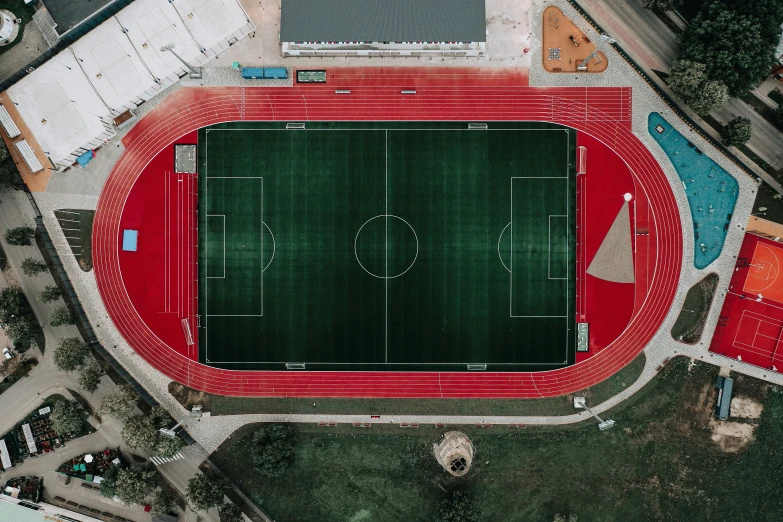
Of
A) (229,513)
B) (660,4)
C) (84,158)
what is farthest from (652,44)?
(229,513)

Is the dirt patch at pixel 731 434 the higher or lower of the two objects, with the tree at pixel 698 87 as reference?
lower

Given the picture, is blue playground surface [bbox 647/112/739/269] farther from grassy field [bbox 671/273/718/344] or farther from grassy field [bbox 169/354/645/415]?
grassy field [bbox 169/354/645/415]

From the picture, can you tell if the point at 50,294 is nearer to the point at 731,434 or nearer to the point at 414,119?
the point at 414,119

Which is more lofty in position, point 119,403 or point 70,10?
point 70,10

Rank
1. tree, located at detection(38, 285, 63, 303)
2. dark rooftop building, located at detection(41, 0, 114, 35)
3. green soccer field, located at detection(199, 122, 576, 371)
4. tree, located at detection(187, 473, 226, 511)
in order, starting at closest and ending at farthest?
tree, located at detection(187, 473, 226, 511) → tree, located at detection(38, 285, 63, 303) → dark rooftop building, located at detection(41, 0, 114, 35) → green soccer field, located at detection(199, 122, 576, 371)

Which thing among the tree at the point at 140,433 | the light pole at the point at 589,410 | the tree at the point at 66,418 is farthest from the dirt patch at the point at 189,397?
the light pole at the point at 589,410

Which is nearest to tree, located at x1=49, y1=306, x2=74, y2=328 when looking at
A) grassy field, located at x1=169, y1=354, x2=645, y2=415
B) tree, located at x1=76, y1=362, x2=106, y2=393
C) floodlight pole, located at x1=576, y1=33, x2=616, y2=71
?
tree, located at x1=76, y1=362, x2=106, y2=393

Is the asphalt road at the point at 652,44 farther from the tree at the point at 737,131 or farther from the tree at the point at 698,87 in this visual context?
the tree at the point at 698,87
